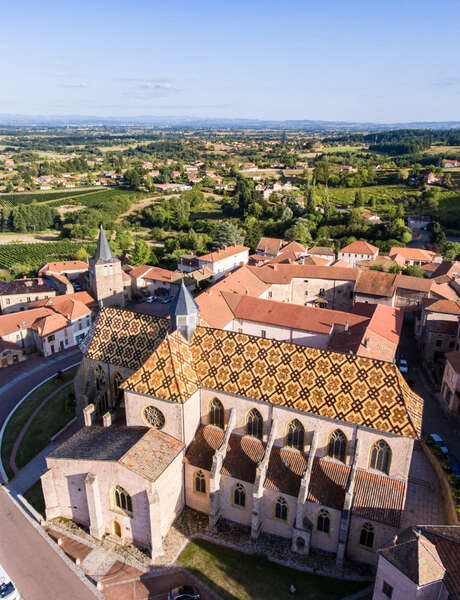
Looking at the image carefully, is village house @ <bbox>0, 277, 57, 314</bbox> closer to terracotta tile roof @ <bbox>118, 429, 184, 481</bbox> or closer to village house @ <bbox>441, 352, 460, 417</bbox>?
terracotta tile roof @ <bbox>118, 429, 184, 481</bbox>

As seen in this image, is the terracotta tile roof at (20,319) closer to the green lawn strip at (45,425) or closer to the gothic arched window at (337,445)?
the green lawn strip at (45,425)

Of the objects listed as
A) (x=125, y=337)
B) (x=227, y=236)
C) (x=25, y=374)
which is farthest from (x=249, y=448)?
(x=227, y=236)

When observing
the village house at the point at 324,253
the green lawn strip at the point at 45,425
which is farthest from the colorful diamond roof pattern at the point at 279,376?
the village house at the point at 324,253

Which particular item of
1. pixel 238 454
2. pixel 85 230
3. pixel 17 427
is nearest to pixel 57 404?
pixel 17 427

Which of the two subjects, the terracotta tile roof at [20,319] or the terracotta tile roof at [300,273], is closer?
the terracotta tile roof at [20,319]

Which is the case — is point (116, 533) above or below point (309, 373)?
below

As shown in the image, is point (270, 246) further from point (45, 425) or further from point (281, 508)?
point (281, 508)

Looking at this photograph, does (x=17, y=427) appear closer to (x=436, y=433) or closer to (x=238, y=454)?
(x=238, y=454)
